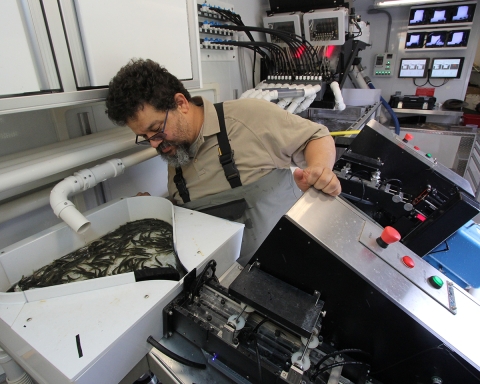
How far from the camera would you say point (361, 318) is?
0.60 meters

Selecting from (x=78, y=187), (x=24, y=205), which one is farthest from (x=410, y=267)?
(x=24, y=205)

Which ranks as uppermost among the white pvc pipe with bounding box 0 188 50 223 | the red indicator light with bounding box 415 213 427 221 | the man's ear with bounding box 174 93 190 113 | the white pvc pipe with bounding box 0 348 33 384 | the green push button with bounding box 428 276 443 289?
the man's ear with bounding box 174 93 190 113

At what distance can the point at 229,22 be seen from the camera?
2.13 m

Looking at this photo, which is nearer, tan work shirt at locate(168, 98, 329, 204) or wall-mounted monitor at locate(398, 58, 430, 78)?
tan work shirt at locate(168, 98, 329, 204)

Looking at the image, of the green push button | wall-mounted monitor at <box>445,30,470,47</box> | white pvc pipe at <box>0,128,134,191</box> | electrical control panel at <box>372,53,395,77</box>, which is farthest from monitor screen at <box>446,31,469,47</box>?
white pvc pipe at <box>0,128,134,191</box>

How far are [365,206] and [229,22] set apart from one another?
170 cm

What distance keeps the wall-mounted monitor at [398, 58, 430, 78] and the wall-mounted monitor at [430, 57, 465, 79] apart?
10 centimetres

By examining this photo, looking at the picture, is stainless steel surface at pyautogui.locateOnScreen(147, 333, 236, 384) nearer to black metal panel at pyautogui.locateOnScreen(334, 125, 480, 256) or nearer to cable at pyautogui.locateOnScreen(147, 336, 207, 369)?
cable at pyautogui.locateOnScreen(147, 336, 207, 369)

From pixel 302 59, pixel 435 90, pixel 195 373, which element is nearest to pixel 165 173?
pixel 195 373

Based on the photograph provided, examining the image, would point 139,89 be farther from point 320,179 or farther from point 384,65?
point 384,65

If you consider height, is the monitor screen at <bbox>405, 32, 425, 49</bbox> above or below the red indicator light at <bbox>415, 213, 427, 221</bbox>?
above

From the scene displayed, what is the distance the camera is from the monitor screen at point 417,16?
3.57 meters

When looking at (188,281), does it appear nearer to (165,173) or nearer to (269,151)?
(269,151)

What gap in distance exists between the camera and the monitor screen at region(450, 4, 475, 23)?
10.9 ft
